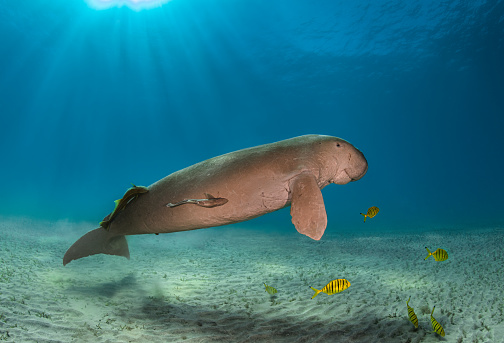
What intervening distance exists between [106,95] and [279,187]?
263 feet

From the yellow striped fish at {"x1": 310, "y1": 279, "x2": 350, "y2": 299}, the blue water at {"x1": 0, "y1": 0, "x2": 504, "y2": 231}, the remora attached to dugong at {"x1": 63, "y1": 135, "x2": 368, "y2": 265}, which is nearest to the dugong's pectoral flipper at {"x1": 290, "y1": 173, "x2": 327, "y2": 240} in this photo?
the remora attached to dugong at {"x1": 63, "y1": 135, "x2": 368, "y2": 265}

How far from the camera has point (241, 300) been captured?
16.5 feet

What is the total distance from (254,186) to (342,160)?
3.51 feet

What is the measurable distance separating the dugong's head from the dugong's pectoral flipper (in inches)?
19.3

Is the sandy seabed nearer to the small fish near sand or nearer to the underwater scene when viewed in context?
the underwater scene

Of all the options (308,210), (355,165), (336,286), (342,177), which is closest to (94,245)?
(308,210)

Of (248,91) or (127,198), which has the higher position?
(248,91)

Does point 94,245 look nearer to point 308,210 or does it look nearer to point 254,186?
point 254,186

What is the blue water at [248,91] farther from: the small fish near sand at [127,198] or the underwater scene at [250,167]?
the small fish near sand at [127,198]

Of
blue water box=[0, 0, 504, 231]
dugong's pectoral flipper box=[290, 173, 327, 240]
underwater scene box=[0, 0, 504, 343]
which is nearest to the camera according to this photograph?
dugong's pectoral flipper box=[290, 173, 327, 240]

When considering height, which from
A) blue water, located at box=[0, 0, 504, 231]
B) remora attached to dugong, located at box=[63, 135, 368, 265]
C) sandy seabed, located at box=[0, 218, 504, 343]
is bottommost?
sandy seabed, located at box=[0, 218, 504, 343]

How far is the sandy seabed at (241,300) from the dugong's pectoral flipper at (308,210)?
6.88 feet

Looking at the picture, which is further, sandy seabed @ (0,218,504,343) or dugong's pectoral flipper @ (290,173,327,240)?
sandy seabed @ (0,218,504,343)

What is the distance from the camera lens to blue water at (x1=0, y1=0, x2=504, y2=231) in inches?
1387
